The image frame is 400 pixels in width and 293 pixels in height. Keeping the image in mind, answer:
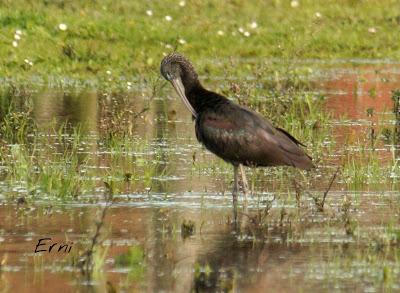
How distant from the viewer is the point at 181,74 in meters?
12.0

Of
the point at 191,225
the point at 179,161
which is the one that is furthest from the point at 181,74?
the point at 191,225

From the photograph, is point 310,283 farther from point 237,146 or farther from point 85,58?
point 85,58

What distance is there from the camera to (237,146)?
10914 mm

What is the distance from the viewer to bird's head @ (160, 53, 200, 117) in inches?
467

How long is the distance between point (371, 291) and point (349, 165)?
4.40 meters

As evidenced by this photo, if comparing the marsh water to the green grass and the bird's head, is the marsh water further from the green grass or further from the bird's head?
the green grass

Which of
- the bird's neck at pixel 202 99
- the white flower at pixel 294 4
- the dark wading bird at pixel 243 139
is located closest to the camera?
the dark wading bird at pixel 243 139

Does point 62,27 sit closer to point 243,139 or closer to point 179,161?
point 179,161

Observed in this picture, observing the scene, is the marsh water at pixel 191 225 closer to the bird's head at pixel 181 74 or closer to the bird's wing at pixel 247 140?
the bird's wing at pixel 247 140

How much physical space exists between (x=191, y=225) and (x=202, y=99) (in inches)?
96.8

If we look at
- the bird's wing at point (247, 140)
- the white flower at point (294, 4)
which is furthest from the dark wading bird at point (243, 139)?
the white flower at point (294, 4)

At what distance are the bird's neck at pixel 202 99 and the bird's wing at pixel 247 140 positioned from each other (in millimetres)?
200

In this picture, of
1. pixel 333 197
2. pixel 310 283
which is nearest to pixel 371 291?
pixel 310 283

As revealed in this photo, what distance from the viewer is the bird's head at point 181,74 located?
467 inches
